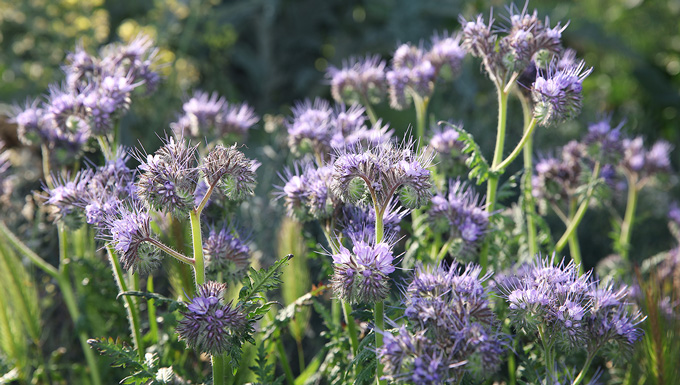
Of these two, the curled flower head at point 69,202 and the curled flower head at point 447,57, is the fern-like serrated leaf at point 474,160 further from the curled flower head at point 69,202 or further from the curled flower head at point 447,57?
the curled flower head at point 69,202

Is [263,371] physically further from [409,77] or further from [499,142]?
[409,77]

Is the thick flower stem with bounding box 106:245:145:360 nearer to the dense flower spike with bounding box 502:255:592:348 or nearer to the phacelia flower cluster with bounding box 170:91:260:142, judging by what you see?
the phacelia flower cluster with bounding box 170:91:260:142

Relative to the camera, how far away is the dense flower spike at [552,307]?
4.55 ft

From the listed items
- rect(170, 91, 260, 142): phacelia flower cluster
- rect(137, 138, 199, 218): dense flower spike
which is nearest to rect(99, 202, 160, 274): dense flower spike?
rect(137, 138, 199, 218): dense flower spike

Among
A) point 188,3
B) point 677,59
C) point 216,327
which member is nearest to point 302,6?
point 188,3

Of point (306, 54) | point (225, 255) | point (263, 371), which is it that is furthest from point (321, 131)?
point (306, 54)

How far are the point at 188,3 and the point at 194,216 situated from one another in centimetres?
327

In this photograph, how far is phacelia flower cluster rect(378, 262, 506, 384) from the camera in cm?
123

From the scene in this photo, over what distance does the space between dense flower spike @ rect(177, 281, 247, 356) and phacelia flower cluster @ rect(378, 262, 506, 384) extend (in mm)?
337

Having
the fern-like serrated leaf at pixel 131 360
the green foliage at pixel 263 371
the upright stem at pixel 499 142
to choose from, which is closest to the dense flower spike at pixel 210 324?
the fern-like serrated leaf at pixel 131 360

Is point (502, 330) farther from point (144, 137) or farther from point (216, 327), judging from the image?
point (144, 137)

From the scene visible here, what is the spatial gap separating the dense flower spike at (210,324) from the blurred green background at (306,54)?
1.48 m

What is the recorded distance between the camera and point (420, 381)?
1.20 m

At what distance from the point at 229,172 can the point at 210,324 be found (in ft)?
1.12
